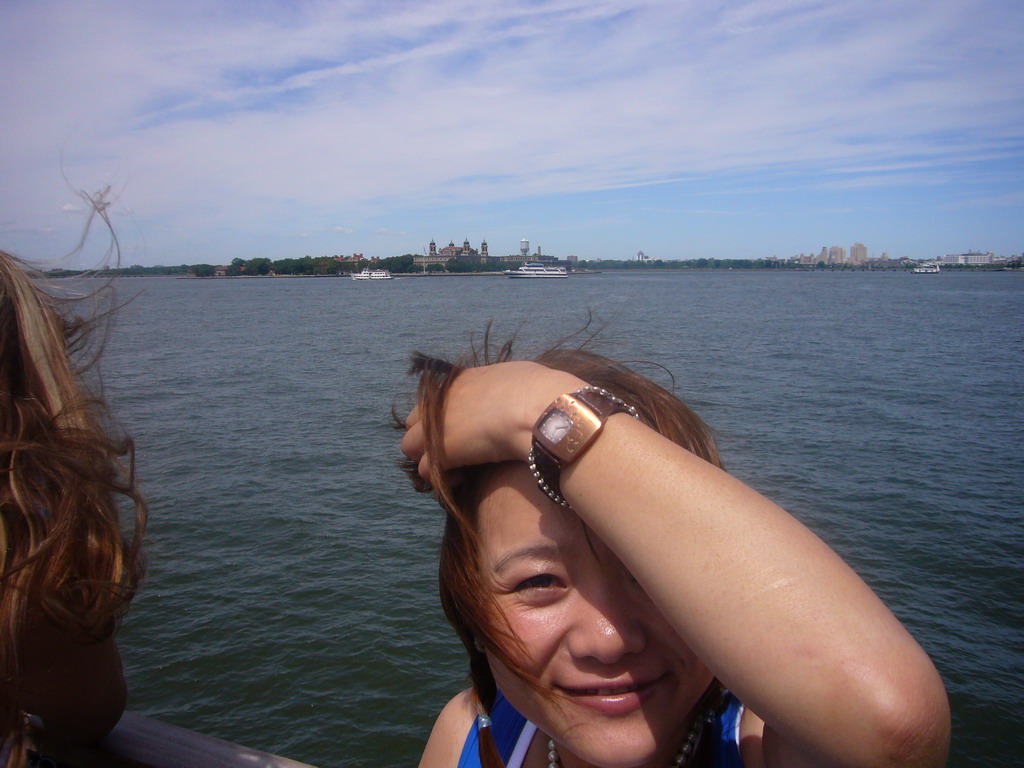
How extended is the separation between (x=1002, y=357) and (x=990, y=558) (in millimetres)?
26732

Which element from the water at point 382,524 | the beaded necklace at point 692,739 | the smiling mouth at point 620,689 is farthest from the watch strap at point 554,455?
the water at point 382,524

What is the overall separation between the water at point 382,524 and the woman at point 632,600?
96 centimetres

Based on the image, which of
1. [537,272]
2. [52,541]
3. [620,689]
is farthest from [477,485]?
[537,272]

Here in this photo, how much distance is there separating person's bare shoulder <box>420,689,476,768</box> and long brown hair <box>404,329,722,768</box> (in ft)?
0.50

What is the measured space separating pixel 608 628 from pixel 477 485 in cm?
41

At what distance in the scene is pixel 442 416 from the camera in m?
1.45

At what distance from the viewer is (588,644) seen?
4.35 ft

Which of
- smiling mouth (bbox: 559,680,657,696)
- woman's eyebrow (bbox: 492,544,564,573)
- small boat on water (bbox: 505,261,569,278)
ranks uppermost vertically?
small boat on water (bbox: 505,261,569,278)

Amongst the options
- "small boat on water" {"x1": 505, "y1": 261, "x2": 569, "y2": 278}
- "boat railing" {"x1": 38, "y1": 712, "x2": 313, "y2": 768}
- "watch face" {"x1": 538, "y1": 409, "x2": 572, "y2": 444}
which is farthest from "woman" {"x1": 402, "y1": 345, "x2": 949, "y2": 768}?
"small boat on water" {"x1": 505, "y1": 261, "x2": 569, "y2": 278}

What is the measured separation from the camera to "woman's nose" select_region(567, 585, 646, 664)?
4.30 feet

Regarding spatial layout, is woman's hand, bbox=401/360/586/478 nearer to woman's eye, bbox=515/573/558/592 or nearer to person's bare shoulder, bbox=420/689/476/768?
woman's eye, bbox=515/573/558/592

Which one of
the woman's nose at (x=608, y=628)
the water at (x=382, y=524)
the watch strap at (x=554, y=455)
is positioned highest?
the watch strap at (x=554, y=455)

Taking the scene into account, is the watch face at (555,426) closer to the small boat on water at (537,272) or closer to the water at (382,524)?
the water at (382,524)

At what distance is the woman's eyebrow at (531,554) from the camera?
137 cm
